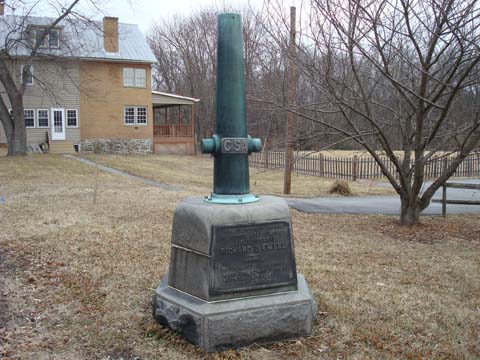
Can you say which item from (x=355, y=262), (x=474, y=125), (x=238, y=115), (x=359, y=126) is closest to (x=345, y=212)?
(x=359, y=126)

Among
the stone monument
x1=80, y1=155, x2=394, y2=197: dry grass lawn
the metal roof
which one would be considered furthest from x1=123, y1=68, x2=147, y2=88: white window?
the stone monument

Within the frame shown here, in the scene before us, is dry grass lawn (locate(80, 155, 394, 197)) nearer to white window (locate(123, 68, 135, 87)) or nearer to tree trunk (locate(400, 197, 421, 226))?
tree trunk (locate(400, 197, 421, 226))

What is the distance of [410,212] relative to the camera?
10.0 m

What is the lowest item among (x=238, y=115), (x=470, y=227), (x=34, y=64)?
(x=470, y=227)

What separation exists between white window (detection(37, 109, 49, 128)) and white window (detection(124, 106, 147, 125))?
5076 millimetres

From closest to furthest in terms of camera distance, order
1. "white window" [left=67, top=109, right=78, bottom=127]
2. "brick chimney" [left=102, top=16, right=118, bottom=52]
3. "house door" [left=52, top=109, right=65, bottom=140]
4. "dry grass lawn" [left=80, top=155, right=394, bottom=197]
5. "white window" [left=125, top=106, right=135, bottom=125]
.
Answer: "dry grass lawn" [left=80, top=155, right=394, bottom=197]
"house door" [left=52, top=109, right=65, bottom=140]
"white window" [left=67, top=109, right=78, bottom=127]
"brick chimney" [left=102, top=16, right=118, bottom=52]
"white window" [left=125, top=106, right=135, bottom=125]

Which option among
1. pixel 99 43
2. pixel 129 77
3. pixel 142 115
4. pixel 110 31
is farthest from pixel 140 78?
pixel 110 31

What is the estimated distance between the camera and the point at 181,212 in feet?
15.0

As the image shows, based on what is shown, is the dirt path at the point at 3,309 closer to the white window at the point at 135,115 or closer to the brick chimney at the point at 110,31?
the white window at the point at 135,115

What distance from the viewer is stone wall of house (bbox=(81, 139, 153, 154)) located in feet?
113

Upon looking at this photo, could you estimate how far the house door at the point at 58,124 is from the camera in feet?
110

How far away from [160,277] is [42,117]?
30.1 metres

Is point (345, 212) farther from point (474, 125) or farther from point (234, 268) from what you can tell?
point (234, 268)

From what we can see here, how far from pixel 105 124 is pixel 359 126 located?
2693 centimetres
